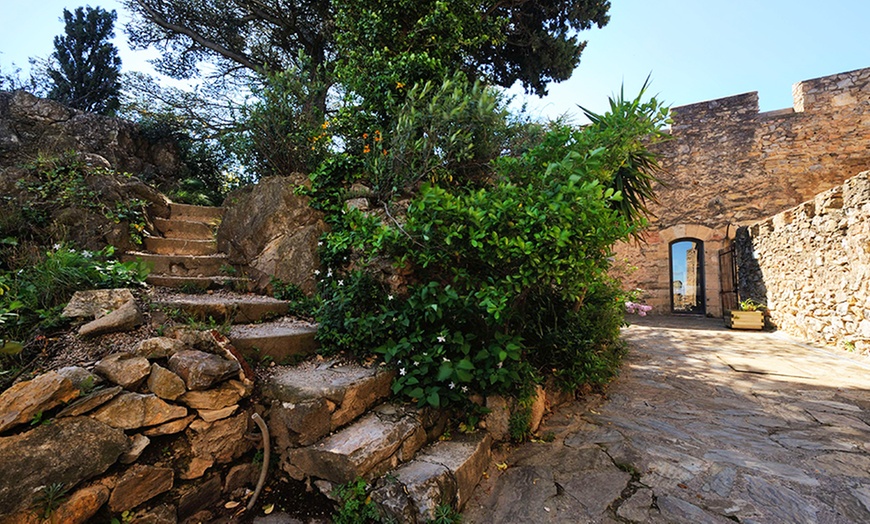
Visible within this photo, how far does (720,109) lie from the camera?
32.1 ft

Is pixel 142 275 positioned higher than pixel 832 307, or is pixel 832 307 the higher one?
pixel 142 275

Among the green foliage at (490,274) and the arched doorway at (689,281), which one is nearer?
the green foliage at (490,274)

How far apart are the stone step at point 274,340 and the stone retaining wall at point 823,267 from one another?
6.83 m

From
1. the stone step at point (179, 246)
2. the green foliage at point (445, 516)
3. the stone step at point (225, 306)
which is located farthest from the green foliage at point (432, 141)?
the green foliage at point (445, 516)

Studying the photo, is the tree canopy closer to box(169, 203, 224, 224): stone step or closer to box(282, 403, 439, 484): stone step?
box(169, 203, 224, 224): stone step

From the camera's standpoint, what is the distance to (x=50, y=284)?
2.13 m

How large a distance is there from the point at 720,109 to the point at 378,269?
11.8 metres

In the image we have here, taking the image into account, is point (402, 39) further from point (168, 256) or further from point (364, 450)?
point (364, 450)

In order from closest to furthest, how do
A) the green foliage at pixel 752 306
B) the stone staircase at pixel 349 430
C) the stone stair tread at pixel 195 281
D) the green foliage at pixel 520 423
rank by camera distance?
the stone staircase at pixel 349 430
the green foliage at pixel 520 423
the stone stair tread at pixel 195 281
the green foliage at pixel 752 306

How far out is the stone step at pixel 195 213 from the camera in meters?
4.63

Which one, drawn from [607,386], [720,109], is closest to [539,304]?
[607,386]

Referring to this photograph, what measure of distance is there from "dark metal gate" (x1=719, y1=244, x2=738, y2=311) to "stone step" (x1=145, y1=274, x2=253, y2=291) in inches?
431

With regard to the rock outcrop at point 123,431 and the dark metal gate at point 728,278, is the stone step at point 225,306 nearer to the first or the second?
the rock outcrop at point 123,431

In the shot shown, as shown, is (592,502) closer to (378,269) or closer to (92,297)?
(378,269)
